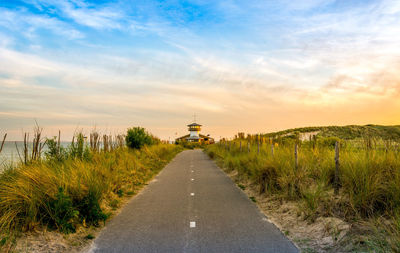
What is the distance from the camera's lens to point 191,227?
21.0ft

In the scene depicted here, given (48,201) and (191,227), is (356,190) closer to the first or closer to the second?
(191,227)

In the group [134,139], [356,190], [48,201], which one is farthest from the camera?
[134,139]

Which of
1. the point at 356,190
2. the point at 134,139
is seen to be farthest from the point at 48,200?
the point at 134,139

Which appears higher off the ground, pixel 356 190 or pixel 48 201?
pixel 356 190

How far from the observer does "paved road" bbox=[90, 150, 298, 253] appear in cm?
527

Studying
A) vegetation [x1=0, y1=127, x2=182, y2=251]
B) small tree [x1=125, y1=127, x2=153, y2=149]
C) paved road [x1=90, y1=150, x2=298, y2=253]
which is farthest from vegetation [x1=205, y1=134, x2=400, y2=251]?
small tree [x1=125, y1=127, x2=153, y2=149]

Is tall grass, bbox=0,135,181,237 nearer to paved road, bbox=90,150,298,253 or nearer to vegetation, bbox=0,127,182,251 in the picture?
vegetation, bbox=0,127,182,251

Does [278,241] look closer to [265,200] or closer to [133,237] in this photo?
[133,237]

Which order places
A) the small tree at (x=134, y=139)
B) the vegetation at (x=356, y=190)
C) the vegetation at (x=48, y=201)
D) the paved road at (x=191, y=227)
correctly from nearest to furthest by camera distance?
the paved road at (x=191, y=227) → the vegetation at (x=356, y=190) → the vegetation at (x=48, y=201) → the small tree at (x=134, y=139)

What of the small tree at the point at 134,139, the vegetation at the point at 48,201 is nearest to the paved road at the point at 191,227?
the vegetation at the point at 48,201

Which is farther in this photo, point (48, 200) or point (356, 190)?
point (356, 190)

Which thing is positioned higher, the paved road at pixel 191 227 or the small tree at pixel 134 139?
the small tree at pixel 134 139

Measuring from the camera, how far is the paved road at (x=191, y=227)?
527 cm

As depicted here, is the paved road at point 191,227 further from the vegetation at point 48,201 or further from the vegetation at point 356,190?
the vegetation at point 356,190
